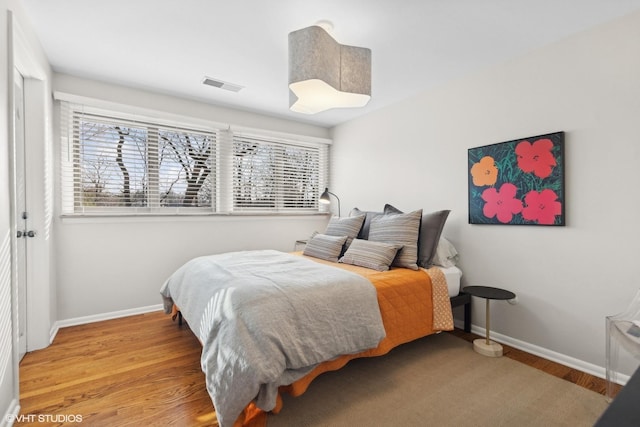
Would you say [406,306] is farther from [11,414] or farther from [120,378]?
[11,414]

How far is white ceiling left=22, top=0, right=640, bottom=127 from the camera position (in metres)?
1.96

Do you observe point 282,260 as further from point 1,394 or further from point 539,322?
point 539,322

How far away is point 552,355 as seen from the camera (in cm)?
236

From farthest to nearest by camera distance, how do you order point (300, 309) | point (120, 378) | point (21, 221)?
point (21, 221)
point (120, 378)
point (300, 309)

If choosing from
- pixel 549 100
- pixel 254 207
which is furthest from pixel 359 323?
pixel 254 207

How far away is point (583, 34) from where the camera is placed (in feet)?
7.20

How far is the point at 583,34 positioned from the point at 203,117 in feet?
11.6

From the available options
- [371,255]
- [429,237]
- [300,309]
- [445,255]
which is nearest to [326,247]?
[371,255]

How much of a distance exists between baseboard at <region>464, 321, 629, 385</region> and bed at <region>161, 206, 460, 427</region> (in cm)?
52

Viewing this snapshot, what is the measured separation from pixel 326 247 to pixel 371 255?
21.7 inches

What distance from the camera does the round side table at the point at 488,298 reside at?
234 cm

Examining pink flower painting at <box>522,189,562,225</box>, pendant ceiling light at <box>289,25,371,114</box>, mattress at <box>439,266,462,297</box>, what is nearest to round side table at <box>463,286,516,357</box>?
mattress at <box>439,266,462,297</box>

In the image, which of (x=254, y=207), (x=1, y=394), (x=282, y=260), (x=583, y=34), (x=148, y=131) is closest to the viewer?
(x=1, y=394)

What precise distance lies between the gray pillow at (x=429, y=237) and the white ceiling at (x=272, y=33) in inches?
53.2
